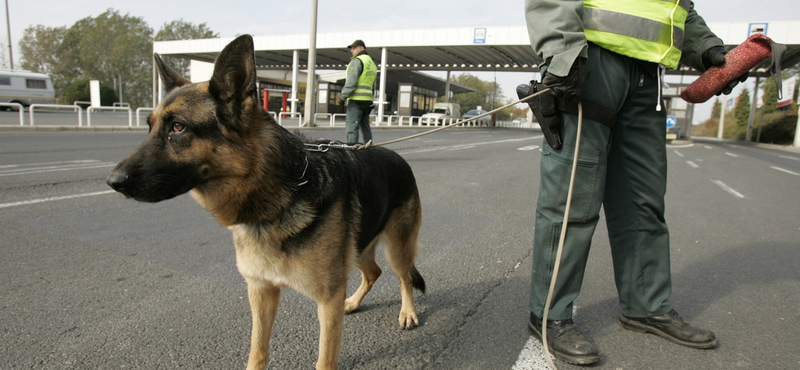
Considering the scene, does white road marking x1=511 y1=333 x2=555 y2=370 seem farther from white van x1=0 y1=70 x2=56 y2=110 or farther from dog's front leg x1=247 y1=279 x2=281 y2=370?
white van x1=0 y1=70 x2=56 y2=110

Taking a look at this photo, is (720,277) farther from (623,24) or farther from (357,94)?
(357,94)

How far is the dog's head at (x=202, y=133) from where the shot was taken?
1826mm

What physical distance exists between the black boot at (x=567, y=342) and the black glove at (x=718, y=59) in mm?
1596

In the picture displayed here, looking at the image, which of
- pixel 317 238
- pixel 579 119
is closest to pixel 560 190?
pixel 579 119

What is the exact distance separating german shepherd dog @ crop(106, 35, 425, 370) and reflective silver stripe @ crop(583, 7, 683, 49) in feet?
4.91

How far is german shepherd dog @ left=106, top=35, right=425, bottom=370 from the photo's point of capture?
186cm

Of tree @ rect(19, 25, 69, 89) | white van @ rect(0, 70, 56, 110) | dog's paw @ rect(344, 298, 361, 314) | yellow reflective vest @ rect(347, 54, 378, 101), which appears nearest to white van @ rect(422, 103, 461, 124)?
white van @ rect(0, 70, 56, 110)

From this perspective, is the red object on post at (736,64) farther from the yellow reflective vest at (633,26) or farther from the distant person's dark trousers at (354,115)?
the distant person's dark trousers at (354,115)

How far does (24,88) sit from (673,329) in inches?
1728

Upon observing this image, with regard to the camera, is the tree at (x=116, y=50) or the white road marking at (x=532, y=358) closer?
the white road marking at (x=532, y=358)

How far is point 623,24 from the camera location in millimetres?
2330

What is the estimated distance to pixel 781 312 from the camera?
3014 mm

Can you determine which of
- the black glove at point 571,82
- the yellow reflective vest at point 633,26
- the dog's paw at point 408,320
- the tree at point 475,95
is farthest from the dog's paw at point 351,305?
the tree at point 475,95

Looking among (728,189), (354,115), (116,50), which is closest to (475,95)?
(116,50)
